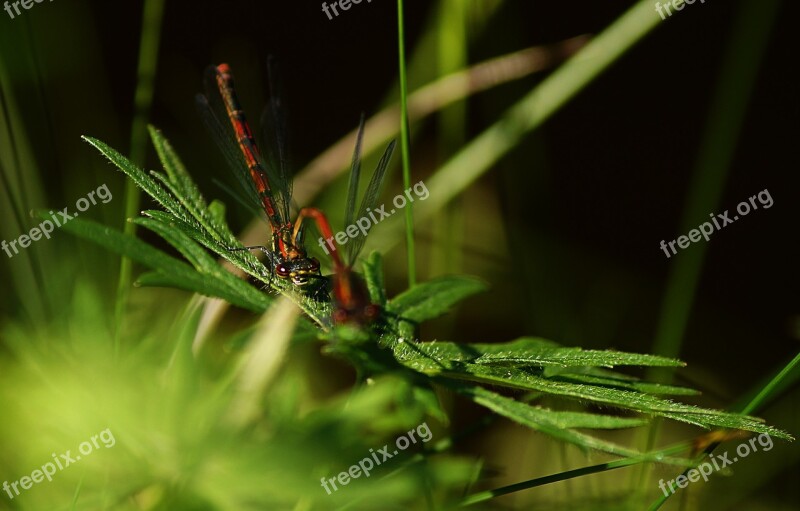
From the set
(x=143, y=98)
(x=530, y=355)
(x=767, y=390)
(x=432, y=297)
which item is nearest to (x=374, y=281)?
(x=432, y=297)

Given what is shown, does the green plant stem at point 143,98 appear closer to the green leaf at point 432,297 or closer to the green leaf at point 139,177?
the green leaf at point 139,177

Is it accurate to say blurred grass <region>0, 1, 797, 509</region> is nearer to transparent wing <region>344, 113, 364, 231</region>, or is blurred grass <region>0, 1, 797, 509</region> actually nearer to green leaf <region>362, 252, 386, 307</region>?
green leaf <region>362, 252, 386, 307</region>

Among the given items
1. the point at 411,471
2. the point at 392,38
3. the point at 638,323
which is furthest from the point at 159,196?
the point at 638,323

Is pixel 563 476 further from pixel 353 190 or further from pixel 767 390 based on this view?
pixel 353 190

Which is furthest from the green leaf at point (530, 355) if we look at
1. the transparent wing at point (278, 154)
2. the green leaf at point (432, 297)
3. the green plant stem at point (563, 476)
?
the transparent wing at point (278, 154)

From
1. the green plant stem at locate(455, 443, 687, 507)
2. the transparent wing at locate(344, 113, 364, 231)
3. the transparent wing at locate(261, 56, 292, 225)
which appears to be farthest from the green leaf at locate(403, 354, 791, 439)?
the transparent wing at locate(261, 56, 292, 225)

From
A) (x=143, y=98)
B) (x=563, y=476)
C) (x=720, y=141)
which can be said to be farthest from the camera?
(x=143, y=98)
